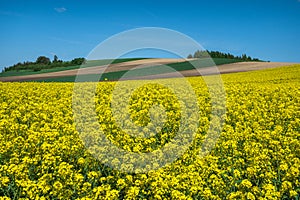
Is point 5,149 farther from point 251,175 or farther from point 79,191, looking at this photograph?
point 251,175

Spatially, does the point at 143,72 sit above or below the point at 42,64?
below

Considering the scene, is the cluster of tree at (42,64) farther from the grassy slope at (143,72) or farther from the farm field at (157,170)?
the farm field at (157,170)

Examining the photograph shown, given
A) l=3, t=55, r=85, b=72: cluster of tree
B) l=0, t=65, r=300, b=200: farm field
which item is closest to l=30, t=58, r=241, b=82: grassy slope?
l=3, t=55, r=85, b=72: cluster of tree

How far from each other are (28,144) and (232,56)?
71.7 m

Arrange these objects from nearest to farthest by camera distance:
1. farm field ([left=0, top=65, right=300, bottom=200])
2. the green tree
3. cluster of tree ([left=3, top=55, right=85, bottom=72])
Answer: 1. farm field ([left=0, top=65, right=300, bottom=200])
2. cluster of tree ([left=3, top=55, right=85, bottom=72])
3. the green tree

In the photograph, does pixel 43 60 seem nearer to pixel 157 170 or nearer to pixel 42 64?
pixel 42 64

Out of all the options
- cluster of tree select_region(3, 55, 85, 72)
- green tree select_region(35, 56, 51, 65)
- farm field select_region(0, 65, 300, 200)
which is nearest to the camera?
farm field select_region(0, 65, 300, 200)

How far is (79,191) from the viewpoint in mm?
6375

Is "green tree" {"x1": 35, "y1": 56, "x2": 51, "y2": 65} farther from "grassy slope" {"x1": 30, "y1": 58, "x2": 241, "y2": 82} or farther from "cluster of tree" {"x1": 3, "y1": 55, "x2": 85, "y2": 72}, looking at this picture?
"grassy slope" {"x1": 30, "y1": 58, "x2": 241, "y2": 82}

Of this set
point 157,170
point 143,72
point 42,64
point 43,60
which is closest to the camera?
point 157,170

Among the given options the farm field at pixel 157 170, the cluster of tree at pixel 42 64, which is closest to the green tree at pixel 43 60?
the cluster of tree at pixel 42 64

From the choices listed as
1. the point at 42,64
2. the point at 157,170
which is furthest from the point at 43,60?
the point at 157,170

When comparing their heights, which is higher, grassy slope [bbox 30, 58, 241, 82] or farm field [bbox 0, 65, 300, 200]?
grassy slope [bbox 30, 58, 241, 82]

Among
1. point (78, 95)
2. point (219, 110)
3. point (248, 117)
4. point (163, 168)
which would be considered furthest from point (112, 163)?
point (78, 95)
